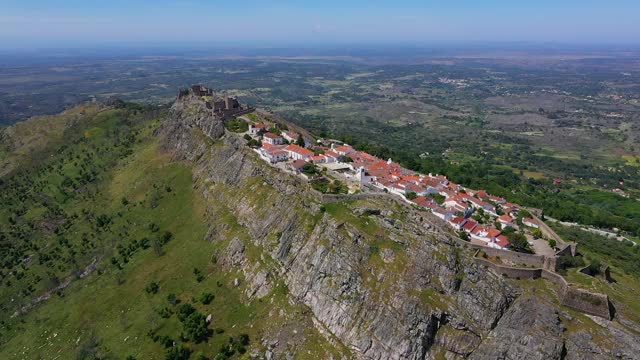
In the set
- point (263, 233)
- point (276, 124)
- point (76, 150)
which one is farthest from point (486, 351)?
point (76, 150)

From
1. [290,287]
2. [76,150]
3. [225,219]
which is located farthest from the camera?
[76,150]

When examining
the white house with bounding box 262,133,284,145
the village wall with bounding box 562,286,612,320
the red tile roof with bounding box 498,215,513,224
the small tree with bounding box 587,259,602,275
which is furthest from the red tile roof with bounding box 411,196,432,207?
the white house with bounding box 262,133,284,145

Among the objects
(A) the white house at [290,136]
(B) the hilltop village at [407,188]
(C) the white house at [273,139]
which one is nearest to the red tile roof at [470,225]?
(B) the hilltop village at [407,188]

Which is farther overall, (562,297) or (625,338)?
(562,297)

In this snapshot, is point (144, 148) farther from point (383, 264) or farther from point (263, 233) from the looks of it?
point (383, 264)

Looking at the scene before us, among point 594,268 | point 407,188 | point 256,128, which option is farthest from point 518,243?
point 256,128

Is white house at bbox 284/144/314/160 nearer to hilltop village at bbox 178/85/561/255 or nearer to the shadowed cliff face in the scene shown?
hilltop village at bbox 178/85/561/255
